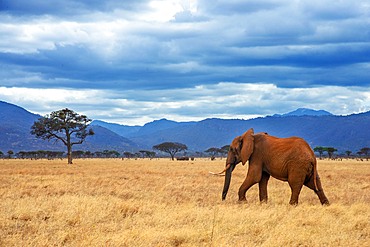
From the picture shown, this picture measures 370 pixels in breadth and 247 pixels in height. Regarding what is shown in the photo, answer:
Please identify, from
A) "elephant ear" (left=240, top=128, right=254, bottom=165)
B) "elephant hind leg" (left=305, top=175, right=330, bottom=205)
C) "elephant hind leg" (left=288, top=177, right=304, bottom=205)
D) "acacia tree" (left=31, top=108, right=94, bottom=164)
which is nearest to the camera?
"elephant hind leg" (left=288, top=177, right=304, bottom=205)

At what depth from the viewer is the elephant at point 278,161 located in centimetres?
1575

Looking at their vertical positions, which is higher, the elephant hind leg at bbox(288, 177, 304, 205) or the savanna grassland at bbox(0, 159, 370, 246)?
the elephant hind leg at bbox(288, 177, 304, 205)

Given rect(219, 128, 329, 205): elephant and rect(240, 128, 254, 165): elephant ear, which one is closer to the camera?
rect(219, 128, 329, 205): elephant

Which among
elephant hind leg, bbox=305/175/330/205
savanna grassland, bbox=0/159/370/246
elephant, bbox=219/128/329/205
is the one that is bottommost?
savanna grassland, bbox=0/159/370/246

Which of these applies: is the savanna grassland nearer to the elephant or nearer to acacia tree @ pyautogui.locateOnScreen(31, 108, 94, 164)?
the elephant

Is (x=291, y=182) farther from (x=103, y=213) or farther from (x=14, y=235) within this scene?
(x=14, y=235)

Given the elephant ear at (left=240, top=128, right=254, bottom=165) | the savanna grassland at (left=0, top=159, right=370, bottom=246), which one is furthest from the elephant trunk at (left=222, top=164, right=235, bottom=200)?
the elephant ear at (left=240, top=128, right=254, bottom=165)

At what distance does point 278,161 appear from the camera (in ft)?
53.7

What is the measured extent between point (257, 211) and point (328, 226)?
93.2 inches

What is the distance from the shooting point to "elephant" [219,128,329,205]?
1575 centimetres

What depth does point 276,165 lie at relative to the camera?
16.5 m

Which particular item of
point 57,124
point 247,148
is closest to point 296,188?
point 247,148

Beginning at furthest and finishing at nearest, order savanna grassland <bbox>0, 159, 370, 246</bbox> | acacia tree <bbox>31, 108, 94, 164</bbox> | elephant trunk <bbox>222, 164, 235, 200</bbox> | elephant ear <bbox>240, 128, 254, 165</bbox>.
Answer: acacia tree <bbox>31, 108, 94, 164</bbox> < elephant trunk <bbox>222, 164, 235, 200</bbox> < elephant ear <bbox>240, 128, 254, 165</bbox> < savanna grassland <bbox>0, 159, 370, 246</bbox>

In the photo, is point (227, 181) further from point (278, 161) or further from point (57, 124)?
point (57, 124)
